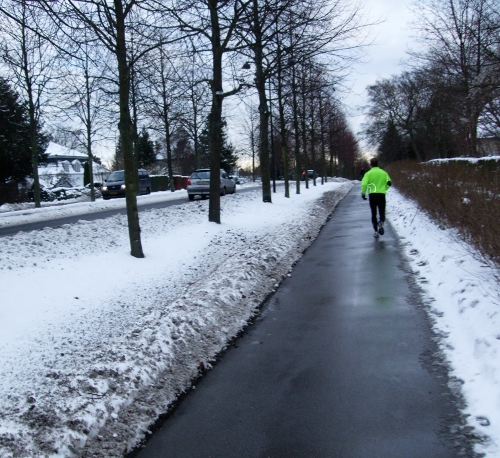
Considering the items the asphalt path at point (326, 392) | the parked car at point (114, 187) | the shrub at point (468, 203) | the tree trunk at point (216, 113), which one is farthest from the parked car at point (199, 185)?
the asphalt path at point (326, 392)

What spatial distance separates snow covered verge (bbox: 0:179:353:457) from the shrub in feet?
10.1

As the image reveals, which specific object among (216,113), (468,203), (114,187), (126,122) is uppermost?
(216,113)

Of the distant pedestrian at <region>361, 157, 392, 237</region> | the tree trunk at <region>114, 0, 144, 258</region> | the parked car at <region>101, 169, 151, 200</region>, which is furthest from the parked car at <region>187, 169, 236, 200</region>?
the tree trunk at <region>114, 0, 144, 258</region>

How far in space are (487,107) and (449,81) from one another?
13.4ft

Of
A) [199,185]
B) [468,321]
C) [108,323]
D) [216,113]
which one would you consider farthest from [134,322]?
[199,185]

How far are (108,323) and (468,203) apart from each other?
20.3 ft

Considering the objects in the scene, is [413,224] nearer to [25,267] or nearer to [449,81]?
[25,267]

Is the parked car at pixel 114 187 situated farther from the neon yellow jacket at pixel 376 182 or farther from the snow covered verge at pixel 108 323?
the neon yellow jacket at pixel 376 182

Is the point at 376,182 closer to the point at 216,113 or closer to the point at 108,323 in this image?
the point at 216,113

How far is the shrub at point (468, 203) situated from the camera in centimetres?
646

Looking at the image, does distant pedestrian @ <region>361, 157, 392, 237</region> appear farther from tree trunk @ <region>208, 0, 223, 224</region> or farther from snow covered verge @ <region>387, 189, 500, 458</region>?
tree trunk @ <region>208, 0, 223, 224</region>

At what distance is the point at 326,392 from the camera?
4078 mm

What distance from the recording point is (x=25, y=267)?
775 cm

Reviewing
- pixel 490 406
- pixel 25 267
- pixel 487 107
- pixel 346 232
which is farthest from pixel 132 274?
pixel 487 107
